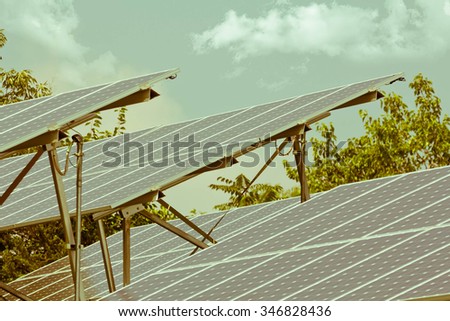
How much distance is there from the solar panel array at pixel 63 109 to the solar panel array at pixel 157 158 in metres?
1.68

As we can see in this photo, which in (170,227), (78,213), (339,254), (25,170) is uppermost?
(25,170)

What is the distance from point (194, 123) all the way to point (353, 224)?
357 inches

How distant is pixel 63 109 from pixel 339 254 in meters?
5.77

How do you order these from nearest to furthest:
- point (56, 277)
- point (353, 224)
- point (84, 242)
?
1. point (353, 224)
2. point (56, 277)
3. point (84, 242)

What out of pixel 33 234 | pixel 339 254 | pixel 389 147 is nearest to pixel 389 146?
pixel 389 147

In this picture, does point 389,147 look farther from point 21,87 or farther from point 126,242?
point 126,242

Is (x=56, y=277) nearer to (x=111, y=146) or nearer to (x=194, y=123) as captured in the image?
(x=111, y=146)

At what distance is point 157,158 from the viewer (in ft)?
60.0

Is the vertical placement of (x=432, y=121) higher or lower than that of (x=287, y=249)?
higher

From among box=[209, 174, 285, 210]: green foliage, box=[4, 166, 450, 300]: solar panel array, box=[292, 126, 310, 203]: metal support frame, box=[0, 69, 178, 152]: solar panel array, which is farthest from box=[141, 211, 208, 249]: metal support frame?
box=[209, 174, 285, 210]: green foliage

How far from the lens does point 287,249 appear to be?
11422mm

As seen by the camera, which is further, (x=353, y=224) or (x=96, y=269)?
(x=96, y=269)
